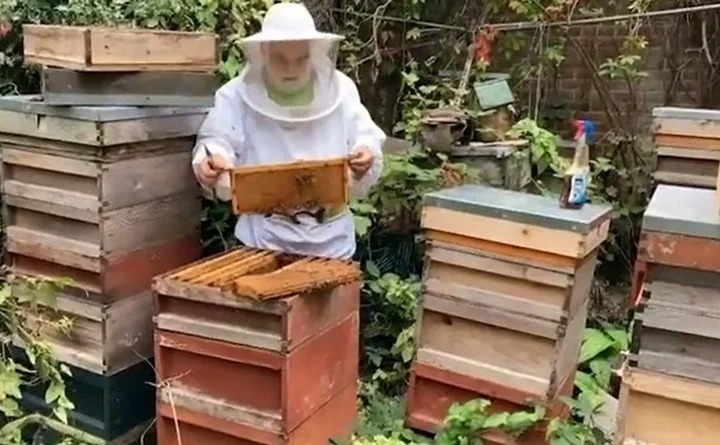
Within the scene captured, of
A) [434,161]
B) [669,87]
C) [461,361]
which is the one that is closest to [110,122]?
[461,361]

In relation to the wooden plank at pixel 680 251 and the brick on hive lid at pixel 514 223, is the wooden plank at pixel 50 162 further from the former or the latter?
the wooden plank at pixel 680 251

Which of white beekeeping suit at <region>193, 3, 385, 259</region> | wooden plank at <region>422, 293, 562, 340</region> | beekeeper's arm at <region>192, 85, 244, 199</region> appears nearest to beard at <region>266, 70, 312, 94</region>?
white beekeeping suit at <region>193, 3, 385, 259</region>

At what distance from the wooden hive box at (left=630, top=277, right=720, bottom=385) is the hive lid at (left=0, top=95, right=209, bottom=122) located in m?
1.49

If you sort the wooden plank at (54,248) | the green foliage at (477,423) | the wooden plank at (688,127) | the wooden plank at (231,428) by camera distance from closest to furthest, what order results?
the wooden plank at (231,428) < the green foliage at (477,423) < the wooden plank at (54,248) < the wooden plank at (688,127)

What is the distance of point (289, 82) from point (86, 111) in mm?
587

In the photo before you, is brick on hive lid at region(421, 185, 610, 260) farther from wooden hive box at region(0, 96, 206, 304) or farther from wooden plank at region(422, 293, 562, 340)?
wooden hive box at region(0, 96, 206, 304)

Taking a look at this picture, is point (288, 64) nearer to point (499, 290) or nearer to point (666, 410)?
point (499, 290)

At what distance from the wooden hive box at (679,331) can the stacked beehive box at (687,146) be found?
1531 mm

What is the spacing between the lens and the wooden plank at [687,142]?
3006 millimetres

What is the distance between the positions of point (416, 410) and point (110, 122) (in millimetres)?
1248

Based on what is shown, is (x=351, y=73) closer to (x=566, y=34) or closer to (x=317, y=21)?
(x=317, y=21)

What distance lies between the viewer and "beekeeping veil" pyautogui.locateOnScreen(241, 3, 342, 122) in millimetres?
2426

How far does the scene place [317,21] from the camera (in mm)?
4434

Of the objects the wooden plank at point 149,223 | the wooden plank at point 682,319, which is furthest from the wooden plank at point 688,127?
the wooden plank at point 149,223
